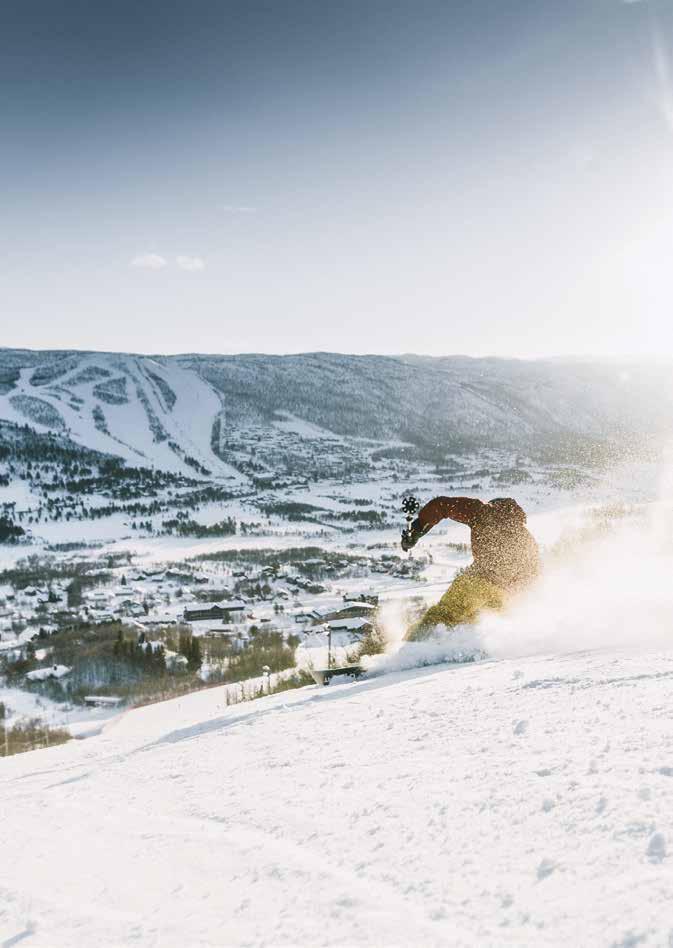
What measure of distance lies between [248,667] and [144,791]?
215 feet

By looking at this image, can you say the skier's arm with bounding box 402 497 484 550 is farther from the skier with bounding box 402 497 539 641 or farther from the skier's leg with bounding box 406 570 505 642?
the skier's leg with bounding box 406 570 505 642

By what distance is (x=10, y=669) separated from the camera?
72.3 meters

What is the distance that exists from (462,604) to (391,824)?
10016mm

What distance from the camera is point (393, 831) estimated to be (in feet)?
15.7

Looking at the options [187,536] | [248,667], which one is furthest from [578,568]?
[187,536]

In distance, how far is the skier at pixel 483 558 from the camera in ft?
47.8

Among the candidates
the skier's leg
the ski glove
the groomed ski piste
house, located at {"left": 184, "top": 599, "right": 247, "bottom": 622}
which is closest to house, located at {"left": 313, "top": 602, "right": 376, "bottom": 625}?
house, located at {"left": 184, "top": 599, "right": 247, "bottom": 622}

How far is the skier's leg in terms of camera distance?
46.5 ft

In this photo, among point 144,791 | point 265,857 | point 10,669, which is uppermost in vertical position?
point 265,857

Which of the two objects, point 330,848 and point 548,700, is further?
point 548,700

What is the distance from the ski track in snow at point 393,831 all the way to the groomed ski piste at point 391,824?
0.06 ft

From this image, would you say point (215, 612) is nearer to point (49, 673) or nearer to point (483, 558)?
point (49, 673)

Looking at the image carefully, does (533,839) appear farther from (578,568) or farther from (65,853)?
(578,568)

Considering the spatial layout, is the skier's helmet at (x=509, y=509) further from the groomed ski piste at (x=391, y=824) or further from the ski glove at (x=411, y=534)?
the groomed ski piste at (x=391, y=824)
